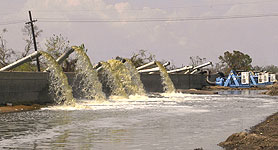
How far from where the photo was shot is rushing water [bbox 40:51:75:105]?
25.5 meters

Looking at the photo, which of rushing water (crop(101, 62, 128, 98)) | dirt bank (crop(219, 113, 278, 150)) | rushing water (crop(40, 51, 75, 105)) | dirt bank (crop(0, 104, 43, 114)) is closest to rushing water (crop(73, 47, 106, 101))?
rushing water (crop(40, 51, 75, 105))

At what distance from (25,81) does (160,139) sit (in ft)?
51.0

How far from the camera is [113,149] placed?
10031 mm

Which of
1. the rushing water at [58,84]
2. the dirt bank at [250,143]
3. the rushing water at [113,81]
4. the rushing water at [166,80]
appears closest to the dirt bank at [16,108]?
the rushing water at [58,84]

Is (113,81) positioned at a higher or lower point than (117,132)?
higher

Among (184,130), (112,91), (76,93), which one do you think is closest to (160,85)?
(112,91)

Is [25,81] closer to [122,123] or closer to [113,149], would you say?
[122,123]

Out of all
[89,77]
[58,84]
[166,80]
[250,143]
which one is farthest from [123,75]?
[250,143]

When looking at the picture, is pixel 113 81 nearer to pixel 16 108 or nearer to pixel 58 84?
pixel 58 84

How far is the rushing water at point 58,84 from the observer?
25531 mm

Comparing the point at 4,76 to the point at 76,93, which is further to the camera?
the point at 76,93

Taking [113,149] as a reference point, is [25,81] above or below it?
above

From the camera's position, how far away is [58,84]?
90.6 ft

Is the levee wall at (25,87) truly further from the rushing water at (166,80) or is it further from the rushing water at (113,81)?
the rushing water at (166,80)
